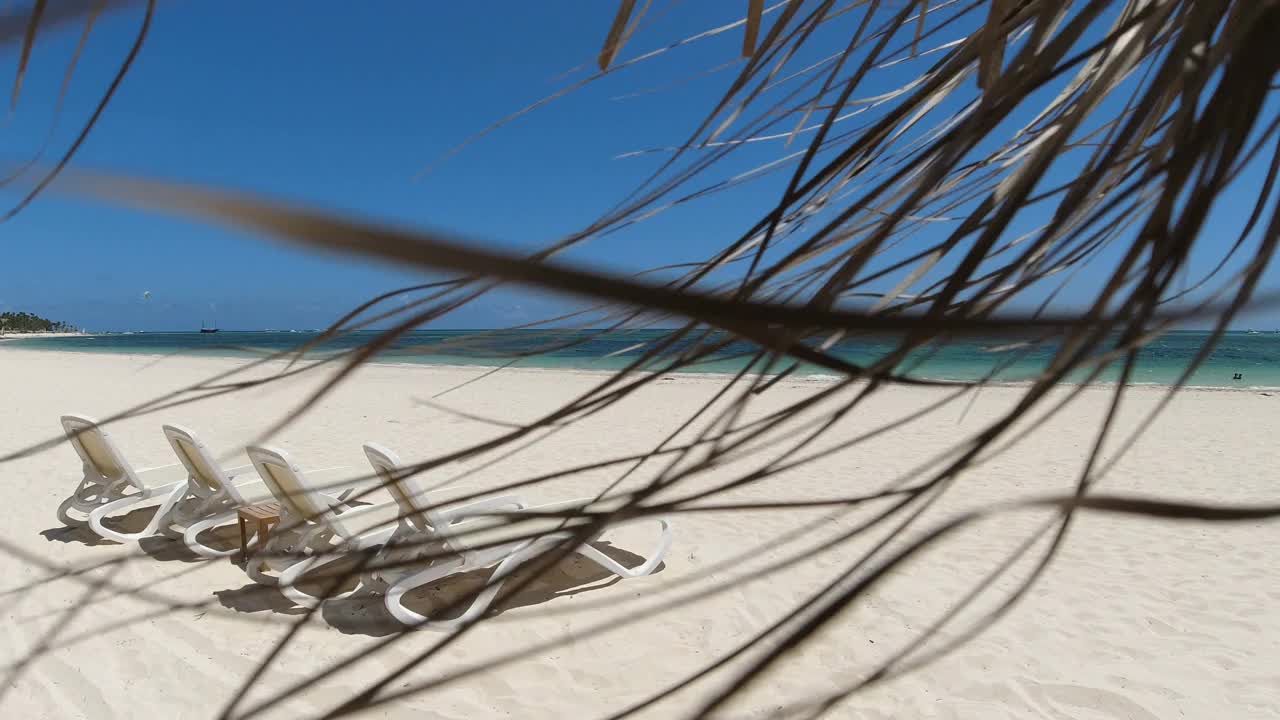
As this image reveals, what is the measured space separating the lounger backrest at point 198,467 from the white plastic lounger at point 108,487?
0.35ft

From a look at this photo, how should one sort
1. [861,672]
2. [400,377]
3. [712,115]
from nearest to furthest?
1. [712,115]
2. [861,672]
3. [400,377]

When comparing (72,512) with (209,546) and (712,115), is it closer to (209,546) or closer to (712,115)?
(209,546)

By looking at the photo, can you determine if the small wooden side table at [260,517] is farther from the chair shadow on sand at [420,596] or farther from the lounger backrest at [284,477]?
the chair shadow on sand at [420,596]

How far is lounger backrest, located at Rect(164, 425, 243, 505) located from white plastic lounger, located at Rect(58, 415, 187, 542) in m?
0.11

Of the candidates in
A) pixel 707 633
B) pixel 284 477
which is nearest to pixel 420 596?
pixel 284 477

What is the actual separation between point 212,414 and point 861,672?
39.0ft

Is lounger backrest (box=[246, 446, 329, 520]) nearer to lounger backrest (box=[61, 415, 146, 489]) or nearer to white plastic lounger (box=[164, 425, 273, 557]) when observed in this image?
white plastic lounger (box=[164, 425, 273, 557])

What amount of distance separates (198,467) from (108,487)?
81 centimetres

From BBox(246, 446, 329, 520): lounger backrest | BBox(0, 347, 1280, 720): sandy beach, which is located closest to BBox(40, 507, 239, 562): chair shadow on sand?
BBox(0, 347, 1280, 720): sandy beach

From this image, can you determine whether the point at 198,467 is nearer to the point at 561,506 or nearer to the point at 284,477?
the point at 284,477

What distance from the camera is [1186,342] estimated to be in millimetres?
45938

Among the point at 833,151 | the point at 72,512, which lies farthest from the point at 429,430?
the point at 833,151

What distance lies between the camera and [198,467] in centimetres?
455

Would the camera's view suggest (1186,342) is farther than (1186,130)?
Yes
